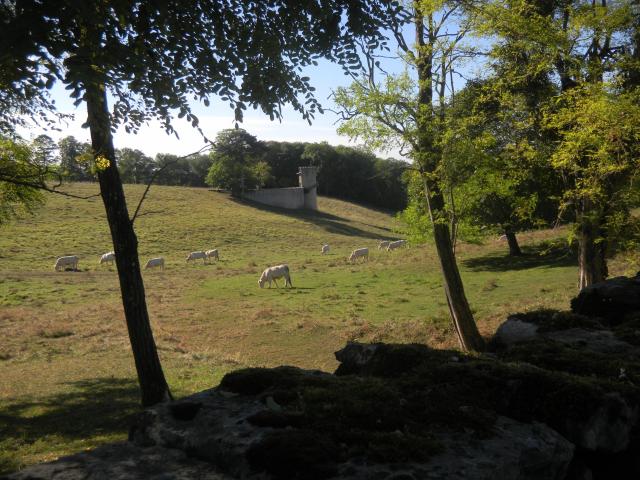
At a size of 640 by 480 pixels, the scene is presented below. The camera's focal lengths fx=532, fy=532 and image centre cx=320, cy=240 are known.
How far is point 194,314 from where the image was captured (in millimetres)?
28000

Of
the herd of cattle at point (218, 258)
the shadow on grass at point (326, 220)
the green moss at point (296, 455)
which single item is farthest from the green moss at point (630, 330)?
the shadow on grass at point (326, 220)

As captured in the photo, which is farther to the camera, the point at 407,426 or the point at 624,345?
the point at 624,345

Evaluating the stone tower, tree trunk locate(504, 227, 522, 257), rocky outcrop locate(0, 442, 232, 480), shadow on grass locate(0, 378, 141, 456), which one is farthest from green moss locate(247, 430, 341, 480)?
the stone tower

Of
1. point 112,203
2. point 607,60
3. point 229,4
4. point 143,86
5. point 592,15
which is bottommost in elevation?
point 112,203

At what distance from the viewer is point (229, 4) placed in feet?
25.3

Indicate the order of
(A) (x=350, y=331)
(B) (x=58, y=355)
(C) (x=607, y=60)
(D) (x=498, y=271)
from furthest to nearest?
(D) (x=498, y=271), (A) (x=350, y=331), (B) (x=58, y=355), (C) (x=607, y=60)

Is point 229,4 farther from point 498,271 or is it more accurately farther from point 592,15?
point 498,271

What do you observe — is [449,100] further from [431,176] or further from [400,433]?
[400,433]

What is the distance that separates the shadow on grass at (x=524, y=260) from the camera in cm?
3453

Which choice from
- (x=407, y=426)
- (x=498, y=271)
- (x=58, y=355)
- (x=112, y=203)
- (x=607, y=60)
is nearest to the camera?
(x=407, y=426)

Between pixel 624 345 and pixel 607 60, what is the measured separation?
14.0 m

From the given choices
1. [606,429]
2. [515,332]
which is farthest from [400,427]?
[515,332]

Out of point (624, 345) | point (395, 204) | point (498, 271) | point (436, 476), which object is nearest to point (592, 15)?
point (624, 345)

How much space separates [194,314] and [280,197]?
81.6m
